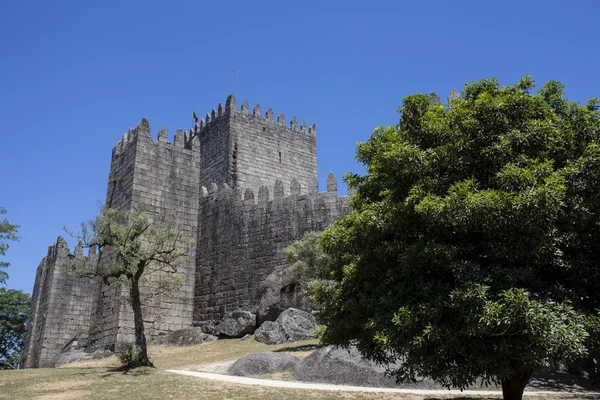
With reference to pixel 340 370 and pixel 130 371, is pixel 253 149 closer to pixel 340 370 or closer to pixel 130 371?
pixel 130 371

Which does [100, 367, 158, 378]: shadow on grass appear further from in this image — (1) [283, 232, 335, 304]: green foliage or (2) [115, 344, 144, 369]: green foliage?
(1) [283, 232, 335, 304]: green foliage

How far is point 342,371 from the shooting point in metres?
13.7

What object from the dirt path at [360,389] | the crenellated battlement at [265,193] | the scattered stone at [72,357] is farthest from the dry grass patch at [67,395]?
the crenellated battlement at [265,193]

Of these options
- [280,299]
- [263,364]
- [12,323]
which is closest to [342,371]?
[263,364]

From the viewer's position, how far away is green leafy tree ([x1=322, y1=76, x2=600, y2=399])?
8.09m

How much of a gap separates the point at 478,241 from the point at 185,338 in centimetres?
1665

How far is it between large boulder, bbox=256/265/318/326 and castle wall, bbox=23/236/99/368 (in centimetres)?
1126

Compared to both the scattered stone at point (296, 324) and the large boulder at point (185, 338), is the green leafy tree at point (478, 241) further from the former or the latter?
the large boulder at point (185, 338)

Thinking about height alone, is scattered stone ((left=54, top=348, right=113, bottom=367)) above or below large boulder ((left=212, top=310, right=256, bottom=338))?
below

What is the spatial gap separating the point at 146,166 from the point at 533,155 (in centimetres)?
1957

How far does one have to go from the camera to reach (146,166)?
25.4 metres

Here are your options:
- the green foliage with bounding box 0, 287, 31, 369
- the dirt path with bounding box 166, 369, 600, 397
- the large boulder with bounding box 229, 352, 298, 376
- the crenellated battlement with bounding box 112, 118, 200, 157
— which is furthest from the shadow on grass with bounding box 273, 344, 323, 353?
the green foliage with bounding box 0, 287, 31, 369

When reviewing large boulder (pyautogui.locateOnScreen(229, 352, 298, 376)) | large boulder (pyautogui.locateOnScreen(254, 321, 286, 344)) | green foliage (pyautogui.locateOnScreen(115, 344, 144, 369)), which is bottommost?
large boulder (pyautogui.locateOnScreen(229, 352, 298, 376))

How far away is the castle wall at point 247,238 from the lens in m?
25.6
